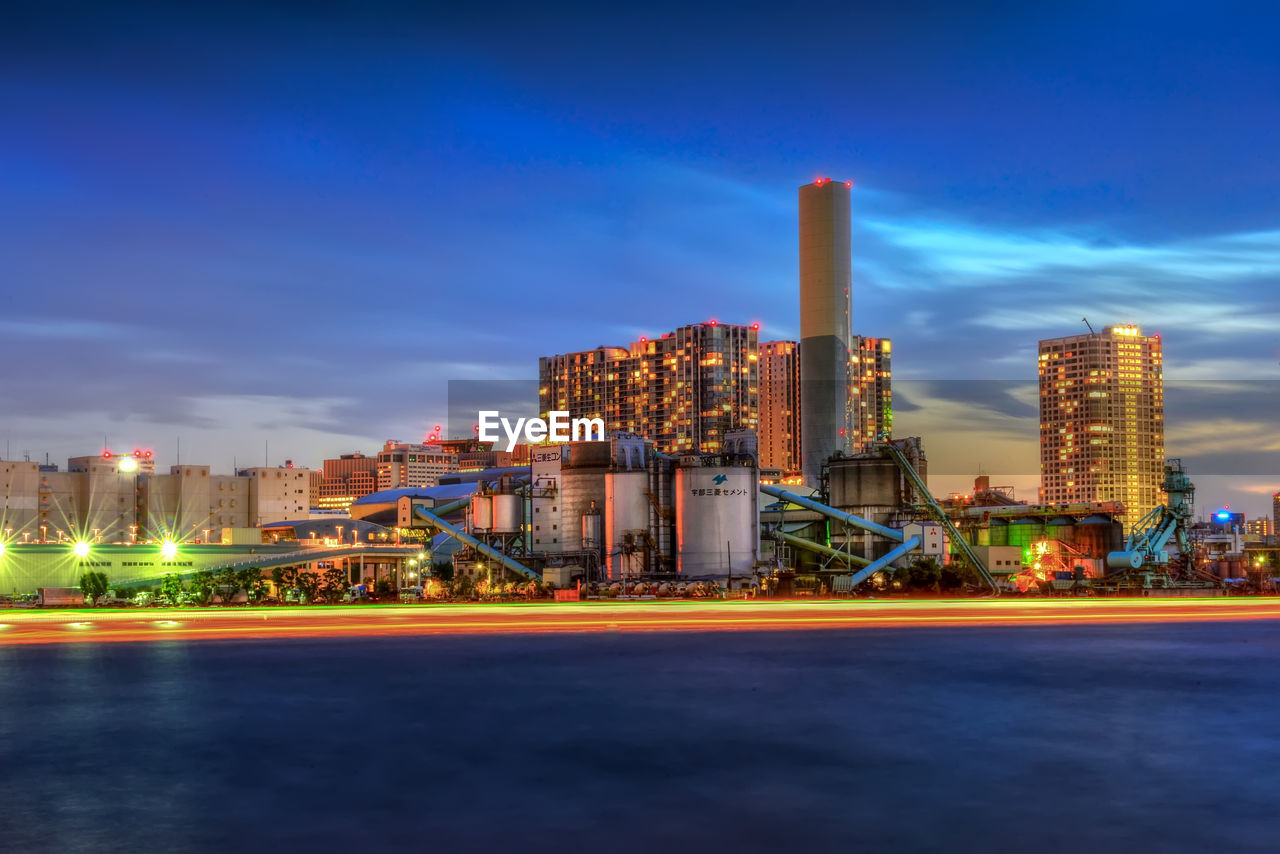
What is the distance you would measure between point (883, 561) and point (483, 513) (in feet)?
133

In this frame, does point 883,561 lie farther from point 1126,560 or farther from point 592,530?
point 592,530

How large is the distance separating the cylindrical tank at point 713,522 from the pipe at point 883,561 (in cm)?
1070

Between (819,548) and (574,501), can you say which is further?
(819,548)

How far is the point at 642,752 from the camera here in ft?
106

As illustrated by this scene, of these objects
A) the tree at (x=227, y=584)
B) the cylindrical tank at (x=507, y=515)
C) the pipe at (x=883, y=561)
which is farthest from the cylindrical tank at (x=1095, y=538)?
the tree at (x=227, y=584)

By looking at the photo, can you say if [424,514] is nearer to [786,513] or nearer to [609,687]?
[786,513]

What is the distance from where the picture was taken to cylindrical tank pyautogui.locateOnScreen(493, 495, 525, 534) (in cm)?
12625

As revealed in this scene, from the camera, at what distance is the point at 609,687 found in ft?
145

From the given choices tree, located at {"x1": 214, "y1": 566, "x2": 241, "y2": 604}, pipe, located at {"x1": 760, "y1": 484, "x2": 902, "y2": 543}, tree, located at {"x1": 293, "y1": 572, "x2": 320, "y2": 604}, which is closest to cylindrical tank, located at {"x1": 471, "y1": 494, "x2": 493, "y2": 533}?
tree, located at {"x1": 293, "y1": 572, "x2": 320, "y2": 604}

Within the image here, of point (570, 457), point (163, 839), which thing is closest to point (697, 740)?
point (163, 839)

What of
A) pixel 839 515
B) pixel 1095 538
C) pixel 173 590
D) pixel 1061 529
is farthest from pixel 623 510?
pixel 1095 538

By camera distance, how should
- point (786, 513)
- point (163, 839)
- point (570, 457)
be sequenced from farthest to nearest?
point (786, 513) < point (570, 457) < point (163, 839)

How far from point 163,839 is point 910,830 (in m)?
14.2

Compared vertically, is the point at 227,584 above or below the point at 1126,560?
above
